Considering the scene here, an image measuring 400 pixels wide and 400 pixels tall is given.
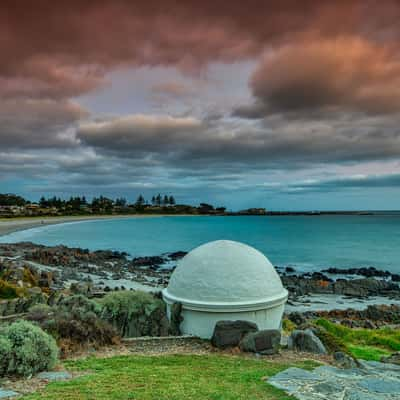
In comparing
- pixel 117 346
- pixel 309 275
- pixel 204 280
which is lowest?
pixel 309 275

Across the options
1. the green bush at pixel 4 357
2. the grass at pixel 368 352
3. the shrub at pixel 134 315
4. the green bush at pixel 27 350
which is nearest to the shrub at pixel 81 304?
the shrub at pixel 134 315

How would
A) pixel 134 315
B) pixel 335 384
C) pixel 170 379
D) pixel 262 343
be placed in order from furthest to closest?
1. pixel 134 315
2. pixel 262 343
3. pixel 170 379
4. pixel 335 384

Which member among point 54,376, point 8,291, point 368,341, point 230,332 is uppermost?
point 54,376

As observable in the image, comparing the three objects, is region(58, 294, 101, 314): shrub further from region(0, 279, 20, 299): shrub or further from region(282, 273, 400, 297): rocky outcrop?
region(282, 273, 400, 297): rocky outcrop

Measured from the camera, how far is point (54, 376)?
5.82 meters

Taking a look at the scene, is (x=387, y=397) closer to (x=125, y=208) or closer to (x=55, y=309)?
(x=55, y=309)

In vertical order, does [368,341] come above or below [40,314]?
below

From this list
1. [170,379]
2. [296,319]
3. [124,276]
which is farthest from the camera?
[124,276]

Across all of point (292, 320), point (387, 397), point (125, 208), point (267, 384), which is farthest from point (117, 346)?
point (125, 208)

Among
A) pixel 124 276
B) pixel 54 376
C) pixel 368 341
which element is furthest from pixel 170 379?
pixel 124 276

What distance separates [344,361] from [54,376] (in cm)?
576

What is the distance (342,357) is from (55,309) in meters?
6.94

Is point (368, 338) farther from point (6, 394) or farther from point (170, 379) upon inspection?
point (6, 394)

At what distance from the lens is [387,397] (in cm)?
524
